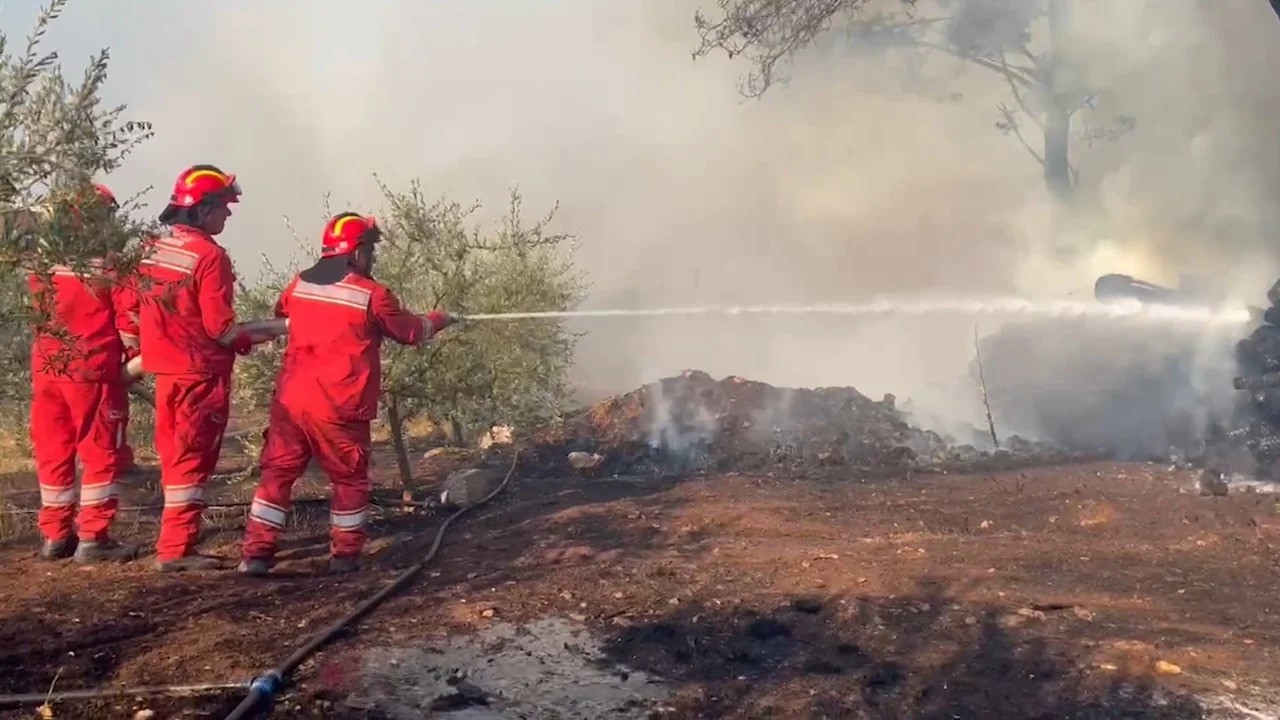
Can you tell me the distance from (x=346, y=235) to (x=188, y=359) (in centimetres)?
90

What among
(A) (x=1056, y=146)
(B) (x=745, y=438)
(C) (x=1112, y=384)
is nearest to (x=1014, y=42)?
(A) (x=1056, y=146)

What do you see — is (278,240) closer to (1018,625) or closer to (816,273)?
(816,273)

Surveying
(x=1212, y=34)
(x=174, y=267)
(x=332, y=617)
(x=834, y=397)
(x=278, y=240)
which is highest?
(x=1212, y=34)

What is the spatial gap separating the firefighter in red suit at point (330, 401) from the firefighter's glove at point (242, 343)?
0.19 meters

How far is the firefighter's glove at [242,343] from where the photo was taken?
516cm

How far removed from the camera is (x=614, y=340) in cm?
2038

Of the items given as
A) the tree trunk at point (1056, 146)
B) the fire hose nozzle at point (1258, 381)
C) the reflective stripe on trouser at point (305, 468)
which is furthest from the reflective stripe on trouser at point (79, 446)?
the tree trunk at point (1056, 146)

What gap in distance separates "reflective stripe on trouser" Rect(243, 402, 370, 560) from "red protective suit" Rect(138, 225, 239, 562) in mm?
293

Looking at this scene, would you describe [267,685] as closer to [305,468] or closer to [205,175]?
[305,468]

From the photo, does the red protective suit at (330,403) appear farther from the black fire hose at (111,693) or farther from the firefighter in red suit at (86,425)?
the black fire hose at (111,693)

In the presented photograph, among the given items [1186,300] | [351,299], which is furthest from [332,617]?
[1186,300]

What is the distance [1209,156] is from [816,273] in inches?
325

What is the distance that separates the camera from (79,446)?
17.5 feet

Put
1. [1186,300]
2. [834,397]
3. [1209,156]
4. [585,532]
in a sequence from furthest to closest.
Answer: [1209,156] → [1186,300] → [834,397] → [585,532]
